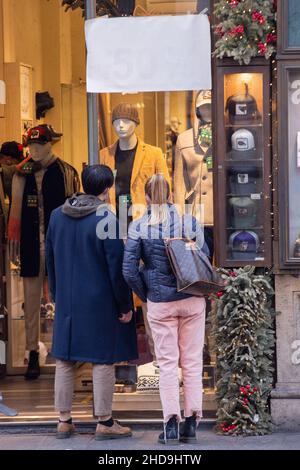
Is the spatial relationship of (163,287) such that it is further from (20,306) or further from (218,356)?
(20,306)

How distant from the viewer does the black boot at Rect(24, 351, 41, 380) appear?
9.22m

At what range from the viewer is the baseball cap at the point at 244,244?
7617 mm

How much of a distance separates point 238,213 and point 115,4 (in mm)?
1751

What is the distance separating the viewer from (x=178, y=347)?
23.3ft

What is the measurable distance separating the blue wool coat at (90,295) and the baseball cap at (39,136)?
215 centimetres

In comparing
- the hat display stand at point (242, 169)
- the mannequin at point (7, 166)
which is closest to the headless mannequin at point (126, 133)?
the hat display stand at point (242, 169)

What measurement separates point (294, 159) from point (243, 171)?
1.19ft

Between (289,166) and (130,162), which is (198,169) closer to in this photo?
(130,162)

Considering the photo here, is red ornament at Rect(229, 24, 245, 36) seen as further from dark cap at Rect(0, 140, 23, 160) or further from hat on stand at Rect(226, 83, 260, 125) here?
dark cap at Rect(0, 140, 23, 160)

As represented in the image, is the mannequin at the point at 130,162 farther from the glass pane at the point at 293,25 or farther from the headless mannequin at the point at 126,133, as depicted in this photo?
the glass pane at the point at 293,25

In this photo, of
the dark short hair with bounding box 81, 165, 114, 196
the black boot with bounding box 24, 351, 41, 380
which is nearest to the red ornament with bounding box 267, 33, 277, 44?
the dark short hair with bounding box 81, 165, 114, 196

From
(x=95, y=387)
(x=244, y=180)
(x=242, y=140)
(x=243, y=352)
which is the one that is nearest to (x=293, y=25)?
(x=242, y=140)

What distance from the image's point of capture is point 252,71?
7.51 meters

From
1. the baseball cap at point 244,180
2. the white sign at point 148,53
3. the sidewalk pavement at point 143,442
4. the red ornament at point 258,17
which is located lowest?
the sidewalk pavement at point 143,442
